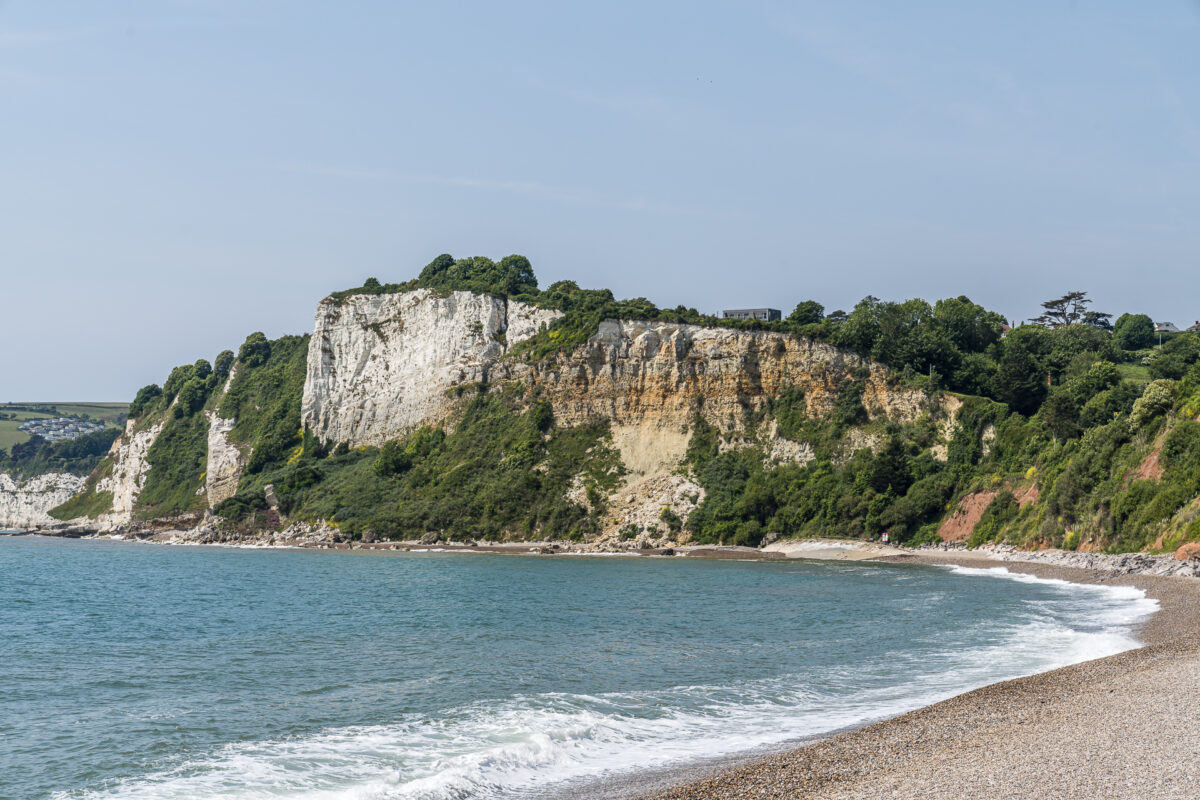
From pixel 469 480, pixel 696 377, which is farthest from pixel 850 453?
pixel 469 480

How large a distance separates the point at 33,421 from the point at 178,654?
206m

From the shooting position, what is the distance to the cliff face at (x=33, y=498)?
5344 inches

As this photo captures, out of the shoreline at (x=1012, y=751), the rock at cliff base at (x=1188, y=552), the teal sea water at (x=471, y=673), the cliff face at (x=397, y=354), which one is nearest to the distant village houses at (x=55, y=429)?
the cliff face at (x=397, y=354)

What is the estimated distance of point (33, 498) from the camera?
455 feet

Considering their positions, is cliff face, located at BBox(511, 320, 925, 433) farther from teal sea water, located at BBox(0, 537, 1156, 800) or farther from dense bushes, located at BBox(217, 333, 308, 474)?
dense bushes, located at BBox(217, 333, 308, 474)

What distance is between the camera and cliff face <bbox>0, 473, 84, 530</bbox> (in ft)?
445

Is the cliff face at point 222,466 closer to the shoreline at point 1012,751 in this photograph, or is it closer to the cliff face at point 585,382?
the cliff face at point 585,382

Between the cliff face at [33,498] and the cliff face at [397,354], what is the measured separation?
53687 millimetres

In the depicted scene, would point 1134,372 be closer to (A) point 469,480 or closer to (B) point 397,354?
(A) point 469,480

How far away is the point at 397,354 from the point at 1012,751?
97.0 m

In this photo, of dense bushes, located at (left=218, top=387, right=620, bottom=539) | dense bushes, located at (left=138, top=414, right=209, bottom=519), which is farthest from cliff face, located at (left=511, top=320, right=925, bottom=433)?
dense bushes, located at (left=138, top=414, right=209, bottom=519)

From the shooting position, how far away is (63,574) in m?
54.2

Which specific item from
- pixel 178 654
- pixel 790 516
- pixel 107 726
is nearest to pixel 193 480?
pixel 790 516

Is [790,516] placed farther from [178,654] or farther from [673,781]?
[673,781]
